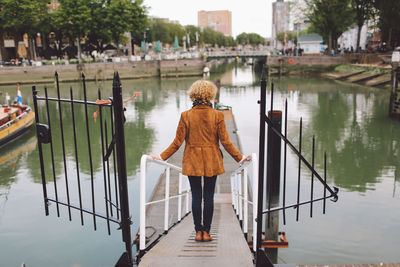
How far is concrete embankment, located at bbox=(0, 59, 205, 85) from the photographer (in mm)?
46219

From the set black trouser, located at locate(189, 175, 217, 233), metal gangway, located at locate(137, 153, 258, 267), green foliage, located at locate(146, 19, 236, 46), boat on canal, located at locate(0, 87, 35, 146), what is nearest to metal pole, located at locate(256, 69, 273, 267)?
metal gangway, located at locate(137, 153, 258, 267)

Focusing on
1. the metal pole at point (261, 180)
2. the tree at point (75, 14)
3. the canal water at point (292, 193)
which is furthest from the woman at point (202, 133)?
the tree at point (75, 14)

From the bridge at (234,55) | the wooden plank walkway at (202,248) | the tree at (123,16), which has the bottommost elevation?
the wooden plank walkway at (202,248)

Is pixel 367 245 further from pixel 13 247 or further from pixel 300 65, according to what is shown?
pixel 300 65

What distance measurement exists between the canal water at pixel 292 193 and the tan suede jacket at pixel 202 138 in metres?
4.58

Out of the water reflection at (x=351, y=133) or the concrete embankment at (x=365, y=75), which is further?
the concrete embankment at (x=365, y=75)

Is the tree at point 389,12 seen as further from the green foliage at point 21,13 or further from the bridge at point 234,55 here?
the green foliage at point 21,13

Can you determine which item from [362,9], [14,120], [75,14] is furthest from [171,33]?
[14,120]

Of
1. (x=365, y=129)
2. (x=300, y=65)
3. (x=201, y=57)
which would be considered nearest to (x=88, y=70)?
(x=201, y=57)

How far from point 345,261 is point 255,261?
4638 millimetres

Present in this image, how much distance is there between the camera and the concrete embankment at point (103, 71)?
46219mm

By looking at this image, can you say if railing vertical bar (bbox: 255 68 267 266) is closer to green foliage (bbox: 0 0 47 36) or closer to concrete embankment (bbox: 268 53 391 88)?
concrete embankment (bbox: 268 53 391 88)

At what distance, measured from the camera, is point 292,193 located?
10.7m

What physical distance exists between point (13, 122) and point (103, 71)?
3319cm
